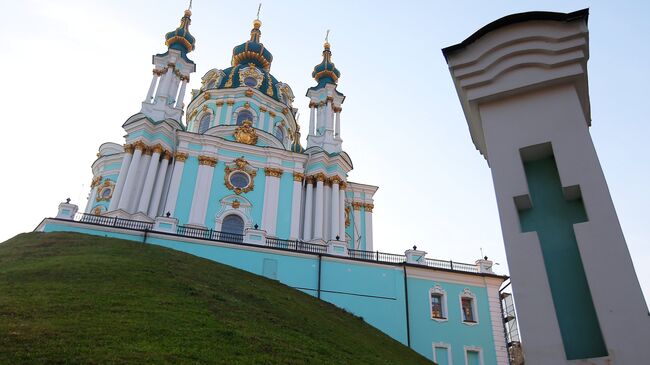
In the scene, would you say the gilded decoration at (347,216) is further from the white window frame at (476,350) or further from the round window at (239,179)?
the white window frame at (476,350)

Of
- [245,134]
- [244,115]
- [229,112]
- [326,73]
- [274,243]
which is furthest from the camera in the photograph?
[326,73]

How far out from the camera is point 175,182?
1305 inches

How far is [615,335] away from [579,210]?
163cm

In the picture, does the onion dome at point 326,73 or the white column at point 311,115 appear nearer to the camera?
the white column at point 311,115

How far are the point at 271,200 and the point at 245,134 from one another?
6.24 meters

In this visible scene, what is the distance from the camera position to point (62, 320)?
1142 centimetres

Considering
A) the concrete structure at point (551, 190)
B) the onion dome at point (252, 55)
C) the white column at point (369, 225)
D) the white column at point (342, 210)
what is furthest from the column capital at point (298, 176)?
the concrete structure at point (551, 190)

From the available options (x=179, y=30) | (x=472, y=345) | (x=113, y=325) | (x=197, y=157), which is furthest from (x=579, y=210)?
(x=179, y=30)

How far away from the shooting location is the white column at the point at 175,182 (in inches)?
1263

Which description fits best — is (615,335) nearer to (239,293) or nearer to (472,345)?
(239,293)

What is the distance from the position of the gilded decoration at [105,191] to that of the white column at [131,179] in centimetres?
344

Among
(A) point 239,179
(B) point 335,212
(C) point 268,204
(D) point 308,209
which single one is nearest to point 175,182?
(A) point 239,179

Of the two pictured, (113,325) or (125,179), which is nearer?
(113,325)

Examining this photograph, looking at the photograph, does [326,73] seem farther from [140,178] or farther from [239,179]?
[140,178]
